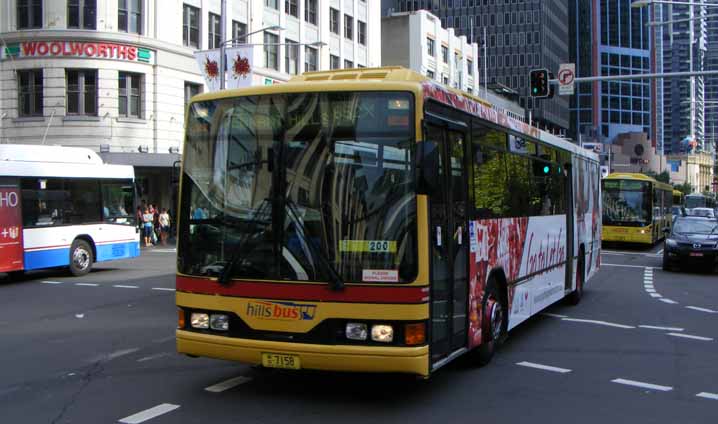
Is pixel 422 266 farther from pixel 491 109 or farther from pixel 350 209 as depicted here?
pixel 491 109

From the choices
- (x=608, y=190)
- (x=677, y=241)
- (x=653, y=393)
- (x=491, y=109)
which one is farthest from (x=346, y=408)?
(x=608, y=190)

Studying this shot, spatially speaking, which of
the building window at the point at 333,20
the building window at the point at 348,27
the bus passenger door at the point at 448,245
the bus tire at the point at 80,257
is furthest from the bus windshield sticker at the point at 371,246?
the building window at the point at 348,27

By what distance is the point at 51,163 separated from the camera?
19.0 m

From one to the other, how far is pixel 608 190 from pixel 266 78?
830 inches

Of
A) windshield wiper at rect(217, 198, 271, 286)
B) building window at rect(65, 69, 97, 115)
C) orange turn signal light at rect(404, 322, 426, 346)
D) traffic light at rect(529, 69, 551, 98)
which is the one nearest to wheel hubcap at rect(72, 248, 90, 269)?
windshield wiper at rect(217, 198, 271, 286)

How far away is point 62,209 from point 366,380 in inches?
537

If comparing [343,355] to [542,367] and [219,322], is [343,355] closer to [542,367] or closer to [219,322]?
Result: [219,322]

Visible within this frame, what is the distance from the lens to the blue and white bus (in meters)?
17.8

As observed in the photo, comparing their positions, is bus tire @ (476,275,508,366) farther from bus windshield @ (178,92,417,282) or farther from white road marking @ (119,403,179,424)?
white road marking @ (119,403,179,424)

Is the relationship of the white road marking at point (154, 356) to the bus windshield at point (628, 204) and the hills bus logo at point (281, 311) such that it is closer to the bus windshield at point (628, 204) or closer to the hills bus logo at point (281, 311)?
the hills bus logo at point (281, 311)

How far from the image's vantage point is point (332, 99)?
689 cm

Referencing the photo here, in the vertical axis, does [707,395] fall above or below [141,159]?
below

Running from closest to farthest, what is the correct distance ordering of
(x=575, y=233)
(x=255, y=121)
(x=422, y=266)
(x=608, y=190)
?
1. (x=422, y=266)
2. (x=255, y=121)
3. (x=575, y=233)
4. (x=608, y=190)

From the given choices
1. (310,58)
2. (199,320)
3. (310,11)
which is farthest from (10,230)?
(310,11)
